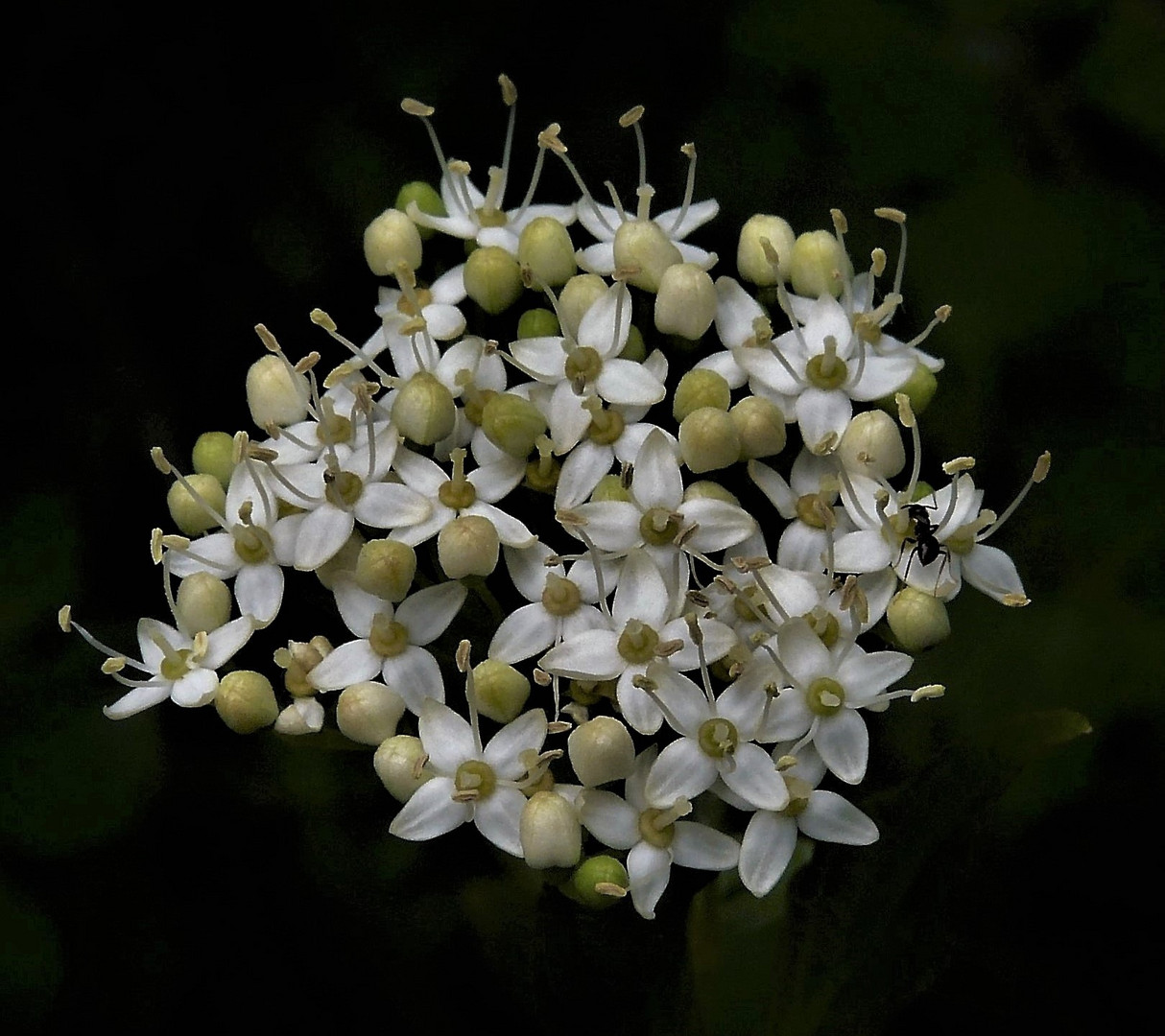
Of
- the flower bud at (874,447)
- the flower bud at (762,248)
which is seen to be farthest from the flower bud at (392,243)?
the flower bud at (874,447)

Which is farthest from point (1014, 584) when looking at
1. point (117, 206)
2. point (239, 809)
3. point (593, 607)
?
point (117, 206)

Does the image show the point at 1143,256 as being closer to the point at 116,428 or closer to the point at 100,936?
the point at 116,428

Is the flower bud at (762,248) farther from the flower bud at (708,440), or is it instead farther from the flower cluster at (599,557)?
the flower bud at (708,440)

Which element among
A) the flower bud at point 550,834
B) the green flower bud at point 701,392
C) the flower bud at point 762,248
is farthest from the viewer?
the flower bud at point 762,248

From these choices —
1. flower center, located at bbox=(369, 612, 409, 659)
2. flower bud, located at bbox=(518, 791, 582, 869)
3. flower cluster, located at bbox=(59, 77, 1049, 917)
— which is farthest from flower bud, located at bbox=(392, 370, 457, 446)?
flower bud, located at bbox=(518, 791, 582, 869)

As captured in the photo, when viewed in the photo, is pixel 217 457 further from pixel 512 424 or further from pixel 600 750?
pixel 600 750

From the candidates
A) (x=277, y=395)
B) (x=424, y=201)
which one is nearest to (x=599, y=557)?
(x=277, y=395)

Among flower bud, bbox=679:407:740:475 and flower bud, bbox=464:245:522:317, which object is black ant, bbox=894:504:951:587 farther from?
flower bud, bbox=464:245:522:317
